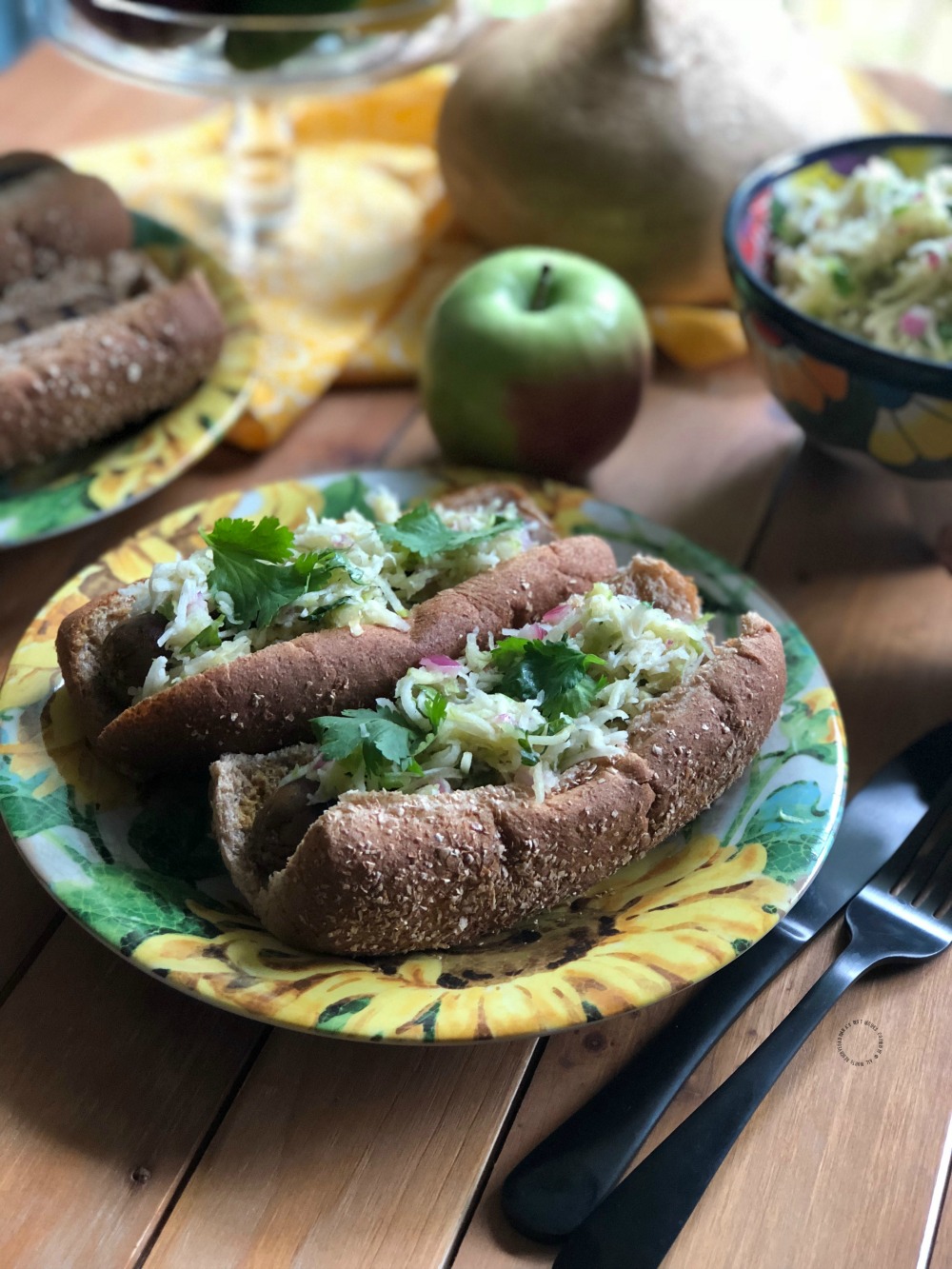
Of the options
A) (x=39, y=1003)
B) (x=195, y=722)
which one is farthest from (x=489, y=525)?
(x=39, y=1003)

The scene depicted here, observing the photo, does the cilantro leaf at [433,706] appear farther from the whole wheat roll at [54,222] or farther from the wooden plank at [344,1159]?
the whole wheat roll at [54,222]

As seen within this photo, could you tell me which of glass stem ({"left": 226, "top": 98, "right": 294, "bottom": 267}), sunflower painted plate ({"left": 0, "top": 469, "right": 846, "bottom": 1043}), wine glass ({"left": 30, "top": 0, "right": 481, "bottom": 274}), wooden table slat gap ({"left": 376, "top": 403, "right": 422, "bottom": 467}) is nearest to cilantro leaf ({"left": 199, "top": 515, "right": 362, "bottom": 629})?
sunflower painted plate ({"left": 0, "top": 469, "right": 846, "bottom": 1043})

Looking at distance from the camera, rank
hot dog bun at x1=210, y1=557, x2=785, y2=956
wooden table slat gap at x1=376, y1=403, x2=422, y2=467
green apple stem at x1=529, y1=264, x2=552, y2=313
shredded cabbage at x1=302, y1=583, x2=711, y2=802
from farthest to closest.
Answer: wooden table slat gap at x1=376, y1=403, x2=422, y2=467 → green apple stem at x1=529, y1=264, x2=552, y2=313 → shredded cabbage at x1=302, y1=583, x2=711, y2=802 → hot dog bun at x1=210, y1=557, x2=785, y2=956

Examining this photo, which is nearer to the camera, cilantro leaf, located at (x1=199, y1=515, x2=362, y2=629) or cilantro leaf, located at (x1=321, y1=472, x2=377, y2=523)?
cilantro leaf, located at (x1=199, y1=515, x2=362, y2=629)

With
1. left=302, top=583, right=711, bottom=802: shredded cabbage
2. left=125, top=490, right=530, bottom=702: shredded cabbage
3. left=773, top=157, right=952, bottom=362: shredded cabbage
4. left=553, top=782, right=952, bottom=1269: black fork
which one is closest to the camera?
left=553, top=782, right=952, bottom=1269: black fork

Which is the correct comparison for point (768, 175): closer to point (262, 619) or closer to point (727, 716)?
point (727, 716)

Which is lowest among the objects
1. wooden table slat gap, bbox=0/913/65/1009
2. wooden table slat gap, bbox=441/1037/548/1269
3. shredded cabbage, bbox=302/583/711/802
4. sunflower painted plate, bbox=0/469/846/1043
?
wooden table slat gap, bbox=441/1037/548/1269

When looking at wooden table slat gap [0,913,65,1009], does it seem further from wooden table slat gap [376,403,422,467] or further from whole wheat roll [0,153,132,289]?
whole wheat roll [0,153,132,289]

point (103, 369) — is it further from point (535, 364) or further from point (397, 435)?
point (535, 364)
